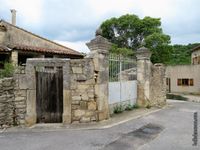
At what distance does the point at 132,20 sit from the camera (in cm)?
4553

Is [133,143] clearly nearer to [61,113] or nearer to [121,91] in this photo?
[61,113]

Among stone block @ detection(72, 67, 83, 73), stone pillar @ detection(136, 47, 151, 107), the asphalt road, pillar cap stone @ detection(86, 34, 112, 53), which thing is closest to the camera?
the asphalt road

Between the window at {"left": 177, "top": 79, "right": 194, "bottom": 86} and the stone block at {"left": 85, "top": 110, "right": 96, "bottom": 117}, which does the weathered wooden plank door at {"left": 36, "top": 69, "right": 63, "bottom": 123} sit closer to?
the stone block at {"left": 85, "top": 110, "right": 96, "bottom": 117}

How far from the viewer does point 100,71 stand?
1027 centimetres

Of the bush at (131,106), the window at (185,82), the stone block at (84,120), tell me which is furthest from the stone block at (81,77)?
the window at (185,82)

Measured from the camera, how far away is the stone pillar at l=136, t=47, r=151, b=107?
14.6 meters

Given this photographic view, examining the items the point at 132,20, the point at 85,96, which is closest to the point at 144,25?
the point at 132,20

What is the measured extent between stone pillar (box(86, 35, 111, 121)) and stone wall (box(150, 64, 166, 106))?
208 inches

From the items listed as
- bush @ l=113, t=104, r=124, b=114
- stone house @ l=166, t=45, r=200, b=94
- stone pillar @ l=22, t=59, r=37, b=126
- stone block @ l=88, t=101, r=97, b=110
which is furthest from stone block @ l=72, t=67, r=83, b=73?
stone house @ l=166, t=45, r=200, b=94

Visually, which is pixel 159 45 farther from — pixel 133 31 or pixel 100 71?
pixel 100 71

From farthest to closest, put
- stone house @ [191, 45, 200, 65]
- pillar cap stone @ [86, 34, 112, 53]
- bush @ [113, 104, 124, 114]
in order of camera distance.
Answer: stone house @ [191, 45, 200, 65], bush @ [113, 104, 124, 114], pillar cap stone @ [86, 34, 112, 53]

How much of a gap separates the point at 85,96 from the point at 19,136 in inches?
102

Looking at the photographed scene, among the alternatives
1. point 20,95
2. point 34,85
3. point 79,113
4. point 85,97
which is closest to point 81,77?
→ point 85,97

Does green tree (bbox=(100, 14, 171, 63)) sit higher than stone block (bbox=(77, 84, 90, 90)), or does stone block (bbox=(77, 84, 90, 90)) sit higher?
green tree (bbox=(100, 14, 171, 63))
